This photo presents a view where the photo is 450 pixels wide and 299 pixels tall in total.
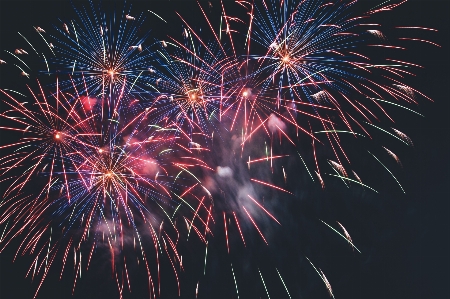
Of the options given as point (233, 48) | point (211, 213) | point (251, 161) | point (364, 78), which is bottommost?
point (211, 213)

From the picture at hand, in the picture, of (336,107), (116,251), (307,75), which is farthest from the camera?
(116,251)

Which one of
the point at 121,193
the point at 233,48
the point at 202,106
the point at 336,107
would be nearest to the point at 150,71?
the point at 202,106

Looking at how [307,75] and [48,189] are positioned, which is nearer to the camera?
[307,75]

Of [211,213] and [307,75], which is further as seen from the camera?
[211,213]

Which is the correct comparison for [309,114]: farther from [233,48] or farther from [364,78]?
[233,48]

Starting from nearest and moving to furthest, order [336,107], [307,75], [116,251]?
[307,75] < [336,107] < [116,251]

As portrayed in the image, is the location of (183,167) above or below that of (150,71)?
below

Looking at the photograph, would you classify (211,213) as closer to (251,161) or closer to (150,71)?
(251,161)

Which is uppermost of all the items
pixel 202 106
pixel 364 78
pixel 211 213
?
pixel 202 106

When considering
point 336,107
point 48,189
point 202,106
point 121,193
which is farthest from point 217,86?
point 48,189
